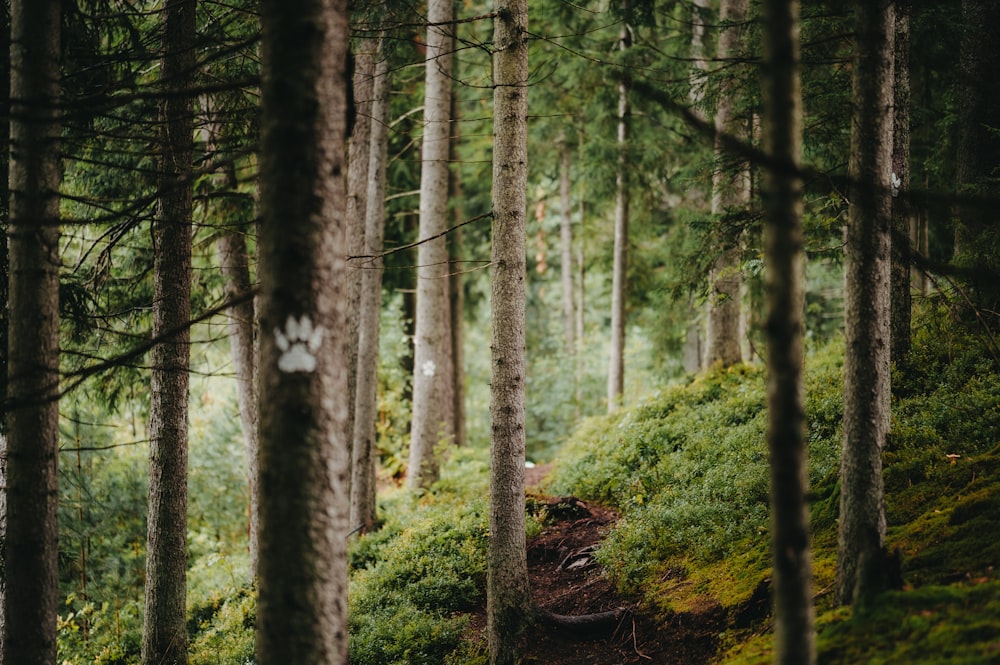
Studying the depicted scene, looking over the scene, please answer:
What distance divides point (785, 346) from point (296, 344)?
2.60 meters

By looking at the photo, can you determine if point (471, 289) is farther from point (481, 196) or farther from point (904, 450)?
point (904, 450)

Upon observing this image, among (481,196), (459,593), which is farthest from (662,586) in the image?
(481,196)

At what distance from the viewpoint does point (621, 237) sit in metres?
16.3

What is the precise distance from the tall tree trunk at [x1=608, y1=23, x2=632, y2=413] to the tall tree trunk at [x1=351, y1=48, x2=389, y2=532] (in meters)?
6.13

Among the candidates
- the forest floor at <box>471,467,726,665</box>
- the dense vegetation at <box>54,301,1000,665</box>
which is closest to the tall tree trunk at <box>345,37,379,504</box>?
the dense vegetation at <box>54,301,1000,665</box>

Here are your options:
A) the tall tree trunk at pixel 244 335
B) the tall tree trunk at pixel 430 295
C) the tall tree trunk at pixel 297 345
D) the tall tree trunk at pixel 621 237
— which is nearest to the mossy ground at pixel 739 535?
the tall tree trunk at pixel 430 295

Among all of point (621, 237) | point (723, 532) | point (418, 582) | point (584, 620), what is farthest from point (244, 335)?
point (621, 237)

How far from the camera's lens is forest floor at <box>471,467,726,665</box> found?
19.6 ft

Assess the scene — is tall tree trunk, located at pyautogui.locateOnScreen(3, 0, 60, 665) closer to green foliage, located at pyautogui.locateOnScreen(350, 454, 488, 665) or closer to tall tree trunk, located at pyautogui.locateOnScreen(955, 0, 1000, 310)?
green foliage, located at pyautogui.locateOnScreen(350, 454, 488, 665)

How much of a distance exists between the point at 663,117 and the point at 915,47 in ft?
27.5

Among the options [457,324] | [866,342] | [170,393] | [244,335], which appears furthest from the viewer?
[457,324]

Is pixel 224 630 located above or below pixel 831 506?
below

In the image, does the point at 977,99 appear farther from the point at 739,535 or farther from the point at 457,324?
the point at 457,324

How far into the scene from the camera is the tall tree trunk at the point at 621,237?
620 inches
